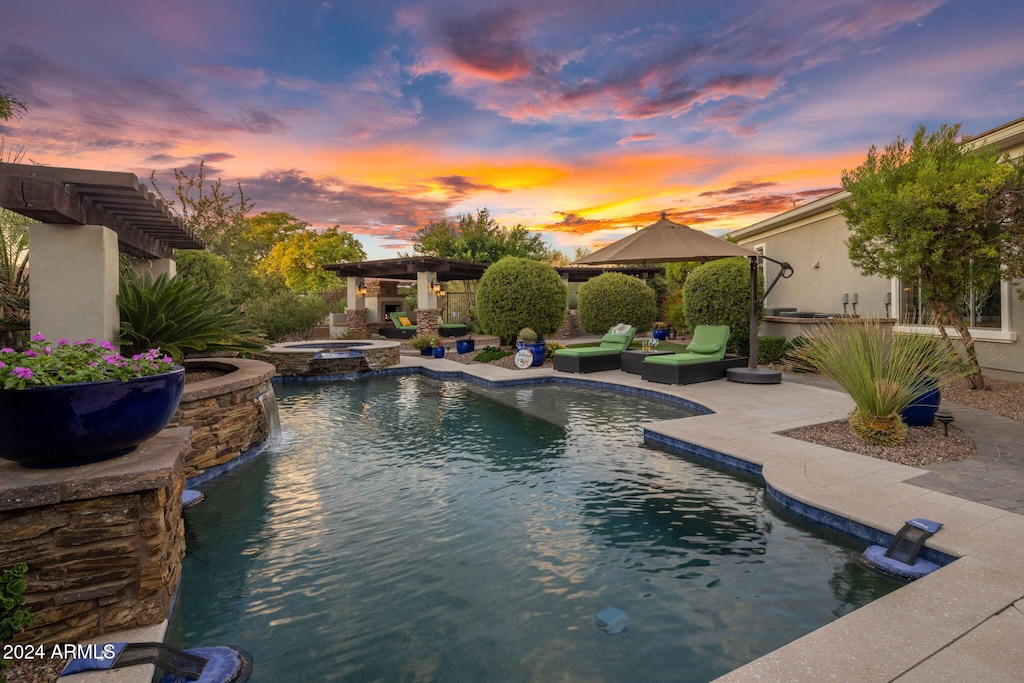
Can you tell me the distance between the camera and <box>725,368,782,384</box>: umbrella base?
9.22m

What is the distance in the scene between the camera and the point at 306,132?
13617mm

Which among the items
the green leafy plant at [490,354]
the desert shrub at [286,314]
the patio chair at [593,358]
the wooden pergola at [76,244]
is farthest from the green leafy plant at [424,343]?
the wooden pergola at [76,244]

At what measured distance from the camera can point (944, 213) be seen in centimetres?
Result: 688

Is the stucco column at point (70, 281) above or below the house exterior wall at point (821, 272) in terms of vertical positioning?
below

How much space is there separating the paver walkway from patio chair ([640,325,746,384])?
12.8 ft

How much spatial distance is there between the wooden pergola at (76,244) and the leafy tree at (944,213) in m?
9.59

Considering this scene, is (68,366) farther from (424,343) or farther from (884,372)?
(424,343)

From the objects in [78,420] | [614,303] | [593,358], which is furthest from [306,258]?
[78,420]

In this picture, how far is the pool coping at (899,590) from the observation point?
6.68ft

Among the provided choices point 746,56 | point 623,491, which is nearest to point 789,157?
point 746,56

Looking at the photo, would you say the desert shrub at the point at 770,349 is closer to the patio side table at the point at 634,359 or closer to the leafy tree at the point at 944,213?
the patio side table at the point at 634,359

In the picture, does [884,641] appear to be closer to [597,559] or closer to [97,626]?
[597,559]

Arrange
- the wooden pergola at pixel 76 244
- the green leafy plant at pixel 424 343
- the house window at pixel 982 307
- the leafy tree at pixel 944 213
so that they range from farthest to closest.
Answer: the green leafy plant at pixel 424 343, the house window at pixel 982 307, the leafy tree at pixel 944 213, the wooden pergola at pixel 76 244

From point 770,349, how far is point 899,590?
10.2 metres
